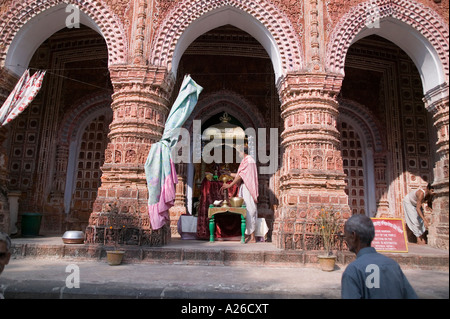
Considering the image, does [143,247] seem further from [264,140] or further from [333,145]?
[264,140]

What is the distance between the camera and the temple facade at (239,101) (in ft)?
20.2

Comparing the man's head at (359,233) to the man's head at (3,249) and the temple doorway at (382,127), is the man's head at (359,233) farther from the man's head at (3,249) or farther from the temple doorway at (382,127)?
the temple doorway at (382,127)

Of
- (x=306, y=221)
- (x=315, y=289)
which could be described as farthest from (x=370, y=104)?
(x=315, y=289)

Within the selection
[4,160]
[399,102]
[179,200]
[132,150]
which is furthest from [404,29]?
[4,160]

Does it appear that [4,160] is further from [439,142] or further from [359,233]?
[439,142]

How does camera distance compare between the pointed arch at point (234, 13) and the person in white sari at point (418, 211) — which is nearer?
the pointed arch at point (234, 13)

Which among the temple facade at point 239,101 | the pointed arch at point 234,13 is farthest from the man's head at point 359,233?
the pointed arch at point 234,13

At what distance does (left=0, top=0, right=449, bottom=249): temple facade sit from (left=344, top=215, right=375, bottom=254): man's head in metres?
2.78

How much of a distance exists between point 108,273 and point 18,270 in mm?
1257

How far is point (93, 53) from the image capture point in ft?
33.6

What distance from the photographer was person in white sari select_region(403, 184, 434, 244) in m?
7.23

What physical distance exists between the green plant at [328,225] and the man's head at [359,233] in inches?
144

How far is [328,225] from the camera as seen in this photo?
17.8 ft
